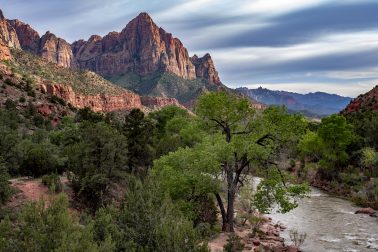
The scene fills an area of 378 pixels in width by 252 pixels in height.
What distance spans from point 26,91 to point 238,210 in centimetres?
6580

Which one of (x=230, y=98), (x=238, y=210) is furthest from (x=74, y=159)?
(x=238, y=210)

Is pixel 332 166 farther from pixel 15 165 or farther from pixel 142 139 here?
pixel 15 165

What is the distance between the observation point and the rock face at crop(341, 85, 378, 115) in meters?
99.9

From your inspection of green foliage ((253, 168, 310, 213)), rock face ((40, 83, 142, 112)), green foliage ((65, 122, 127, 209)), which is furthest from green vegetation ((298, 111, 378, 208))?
rock face ((40, 83, 142, 112))

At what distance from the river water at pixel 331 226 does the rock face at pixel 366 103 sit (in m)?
59.6

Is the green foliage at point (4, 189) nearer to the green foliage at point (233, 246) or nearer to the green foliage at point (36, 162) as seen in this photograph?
the green foliage at point (36, 162)

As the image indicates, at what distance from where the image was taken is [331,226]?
3522 cm

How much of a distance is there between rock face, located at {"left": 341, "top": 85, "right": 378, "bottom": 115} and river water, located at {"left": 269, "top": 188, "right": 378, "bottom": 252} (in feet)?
196

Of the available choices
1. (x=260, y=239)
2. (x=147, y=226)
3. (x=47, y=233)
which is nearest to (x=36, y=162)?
(x=260, y=239)

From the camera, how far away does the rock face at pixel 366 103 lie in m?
99.9

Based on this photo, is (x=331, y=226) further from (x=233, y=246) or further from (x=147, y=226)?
(x=147, y=226)

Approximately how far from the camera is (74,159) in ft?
96.5

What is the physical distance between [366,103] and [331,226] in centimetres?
7910

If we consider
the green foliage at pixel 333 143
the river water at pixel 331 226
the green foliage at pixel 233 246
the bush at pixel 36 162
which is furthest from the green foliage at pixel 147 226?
the green foliage at pixel 333 143
